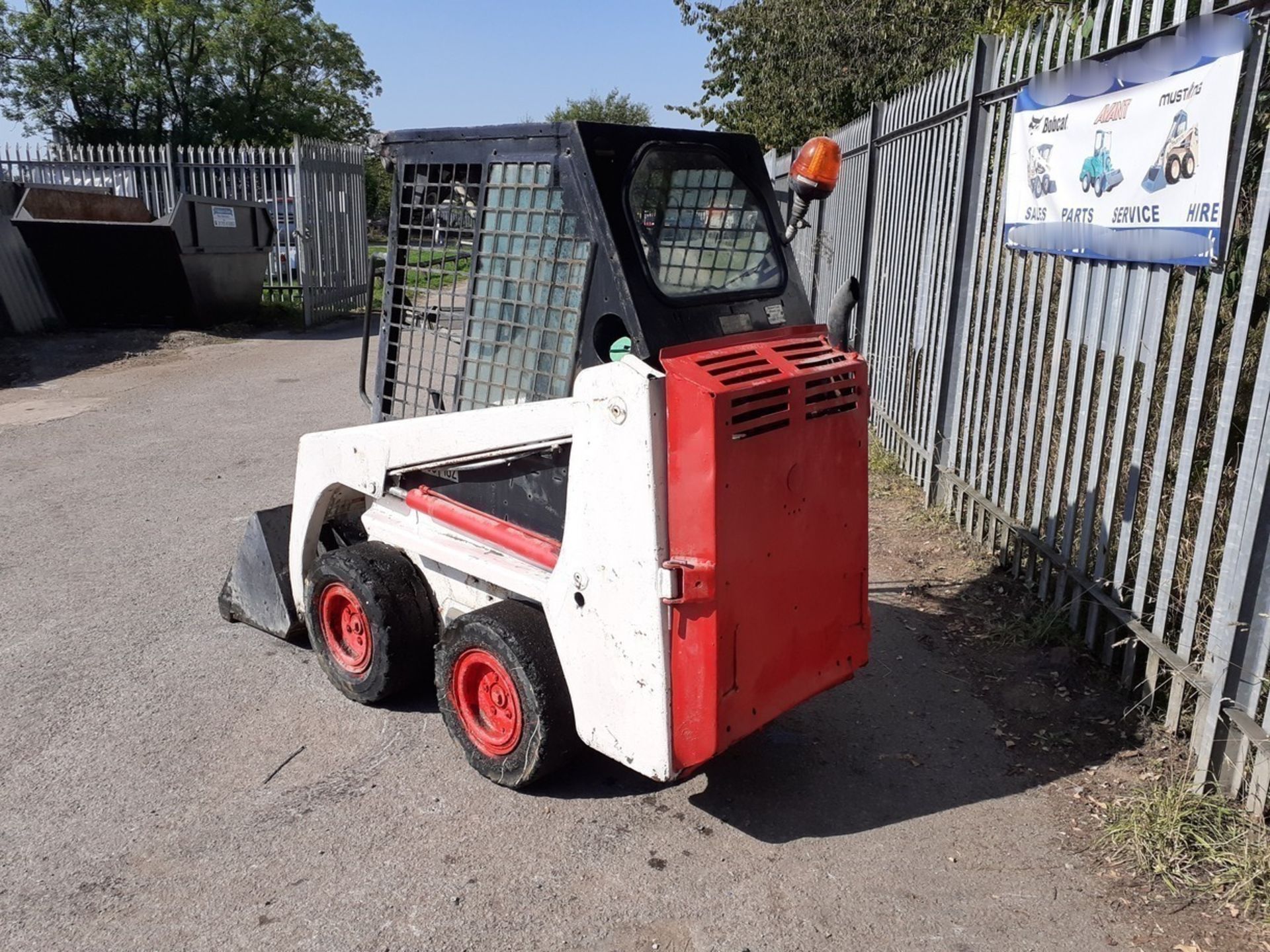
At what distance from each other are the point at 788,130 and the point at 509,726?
15754 millimetres

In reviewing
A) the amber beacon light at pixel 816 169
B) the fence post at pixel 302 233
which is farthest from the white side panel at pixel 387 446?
the fence post at pixel 302 233

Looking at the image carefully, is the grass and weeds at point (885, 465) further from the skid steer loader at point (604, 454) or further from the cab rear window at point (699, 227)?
the skid steer loader at point (604, 454)

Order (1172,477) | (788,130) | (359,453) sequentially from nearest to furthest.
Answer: (359,453), (1172,477), (788,130)

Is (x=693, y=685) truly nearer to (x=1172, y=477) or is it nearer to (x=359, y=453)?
(x=359, y=453)

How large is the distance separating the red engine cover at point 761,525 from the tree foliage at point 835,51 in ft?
40.4

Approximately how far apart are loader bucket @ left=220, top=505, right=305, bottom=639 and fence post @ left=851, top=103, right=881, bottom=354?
4492 mm

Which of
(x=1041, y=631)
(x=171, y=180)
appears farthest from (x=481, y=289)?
(x=171, y=180)

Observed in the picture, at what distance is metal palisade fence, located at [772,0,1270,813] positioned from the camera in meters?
3.03

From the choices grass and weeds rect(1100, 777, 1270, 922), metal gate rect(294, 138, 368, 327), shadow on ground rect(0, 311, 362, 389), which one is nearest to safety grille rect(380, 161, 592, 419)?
grass and weeds rect(1100, 777, 1270, 922)

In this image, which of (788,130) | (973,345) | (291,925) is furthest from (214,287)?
(291,925)

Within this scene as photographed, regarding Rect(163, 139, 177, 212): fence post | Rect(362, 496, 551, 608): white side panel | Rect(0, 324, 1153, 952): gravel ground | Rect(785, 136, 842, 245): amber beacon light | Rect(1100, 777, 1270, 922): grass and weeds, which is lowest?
Rect(0, 324, 1153, 952): gravel ground

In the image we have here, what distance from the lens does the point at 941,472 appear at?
572 centimetres

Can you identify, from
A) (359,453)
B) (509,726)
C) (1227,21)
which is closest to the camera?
(1227,21)

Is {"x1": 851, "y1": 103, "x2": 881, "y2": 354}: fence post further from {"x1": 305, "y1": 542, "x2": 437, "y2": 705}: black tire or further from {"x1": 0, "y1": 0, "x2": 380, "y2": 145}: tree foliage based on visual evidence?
{"x1": 0, "y1": 0, "x2": 380, "y2": 145}: tree foliage
